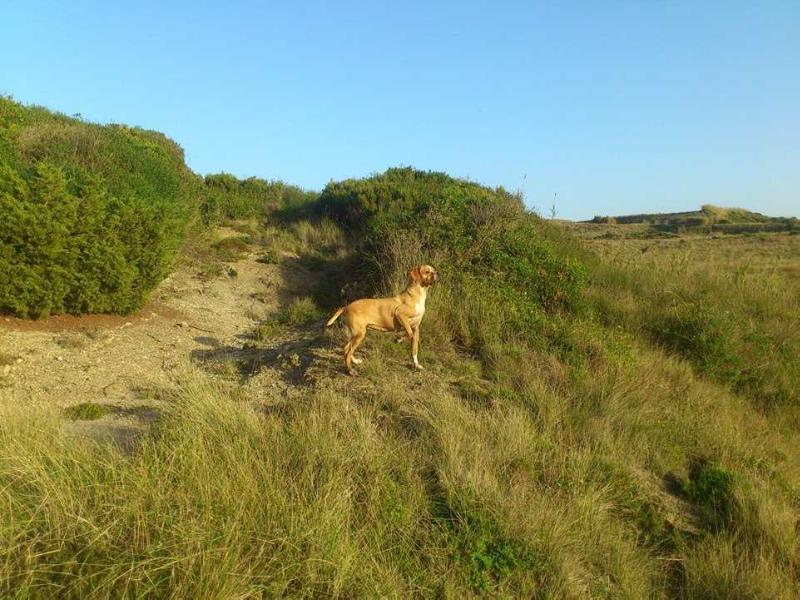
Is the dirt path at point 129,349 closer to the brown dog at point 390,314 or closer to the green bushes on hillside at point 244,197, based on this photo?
the brown dog at point 390,314

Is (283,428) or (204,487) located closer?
(204,487)

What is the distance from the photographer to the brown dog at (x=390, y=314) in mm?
6094

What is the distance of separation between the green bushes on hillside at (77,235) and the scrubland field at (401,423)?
0.15ft

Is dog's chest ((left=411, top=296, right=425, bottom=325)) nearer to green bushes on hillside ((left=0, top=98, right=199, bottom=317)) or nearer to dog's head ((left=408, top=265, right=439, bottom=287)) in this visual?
dog's head ((left=408, top=265, right=439, bottom=287))

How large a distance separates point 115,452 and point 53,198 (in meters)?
5.09

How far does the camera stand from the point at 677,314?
915 centimetres

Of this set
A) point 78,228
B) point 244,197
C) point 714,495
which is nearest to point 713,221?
point 244,197

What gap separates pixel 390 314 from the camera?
245 inches

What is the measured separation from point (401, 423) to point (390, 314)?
145 cm

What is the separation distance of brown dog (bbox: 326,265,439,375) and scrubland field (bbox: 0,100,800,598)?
1.29 feet

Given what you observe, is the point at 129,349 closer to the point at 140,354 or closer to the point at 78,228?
the point at 140,354

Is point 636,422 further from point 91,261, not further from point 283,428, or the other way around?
point 91,261

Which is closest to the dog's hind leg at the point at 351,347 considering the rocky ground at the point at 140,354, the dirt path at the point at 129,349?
the rocky ground at the point at 140,354

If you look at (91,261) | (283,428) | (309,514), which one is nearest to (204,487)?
(309,514)
